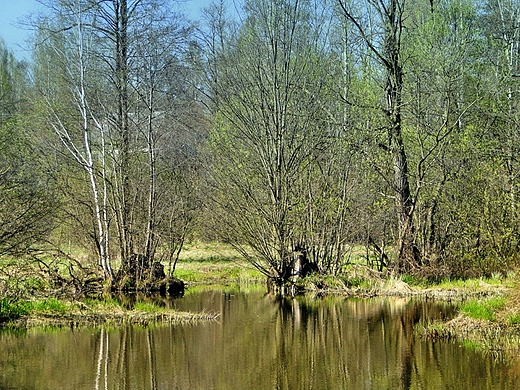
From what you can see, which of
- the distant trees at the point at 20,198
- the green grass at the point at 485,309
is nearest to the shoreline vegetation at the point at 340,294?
the green grass at the point at 485,309

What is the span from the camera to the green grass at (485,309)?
10.6 meters

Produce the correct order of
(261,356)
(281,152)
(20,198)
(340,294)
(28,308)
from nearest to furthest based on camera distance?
(261,356)
(28,308)
(20,198)
(340,294)
(281,152)

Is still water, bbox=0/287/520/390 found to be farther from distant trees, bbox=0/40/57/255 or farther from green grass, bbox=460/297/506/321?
distant trees, bbox=0/40/57/255

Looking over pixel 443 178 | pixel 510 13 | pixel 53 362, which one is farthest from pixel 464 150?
pixel 53 362

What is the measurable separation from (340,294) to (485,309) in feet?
19.3

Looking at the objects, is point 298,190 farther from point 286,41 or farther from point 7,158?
point 7,158

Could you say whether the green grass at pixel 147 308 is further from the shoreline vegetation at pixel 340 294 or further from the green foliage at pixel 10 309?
the green foliage at pixel 10 309

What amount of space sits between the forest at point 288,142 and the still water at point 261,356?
4663mm

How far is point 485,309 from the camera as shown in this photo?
35.4ft

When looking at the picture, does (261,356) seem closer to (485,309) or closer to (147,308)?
(485,309)

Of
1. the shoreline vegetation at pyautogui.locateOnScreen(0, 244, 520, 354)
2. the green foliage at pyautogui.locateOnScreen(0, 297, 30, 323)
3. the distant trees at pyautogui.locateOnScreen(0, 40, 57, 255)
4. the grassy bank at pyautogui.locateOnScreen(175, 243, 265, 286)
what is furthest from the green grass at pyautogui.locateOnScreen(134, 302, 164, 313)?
the grassy bank at pyautogui.locateOnScreen(175, 243, 265, 286)

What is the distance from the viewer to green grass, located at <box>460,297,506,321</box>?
1058cm

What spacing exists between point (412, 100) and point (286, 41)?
3944 mm

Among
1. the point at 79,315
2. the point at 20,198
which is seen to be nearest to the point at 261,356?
the point at 79,315
